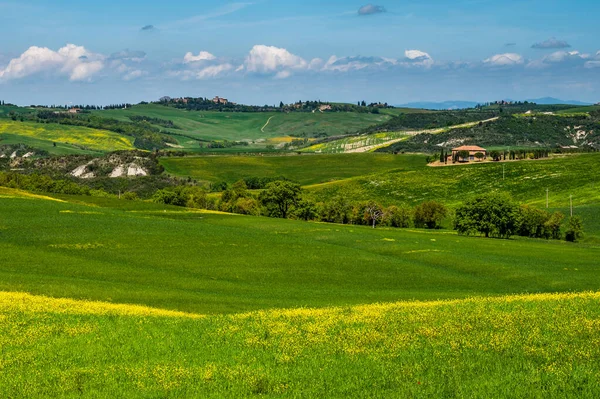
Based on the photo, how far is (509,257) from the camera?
230 feet

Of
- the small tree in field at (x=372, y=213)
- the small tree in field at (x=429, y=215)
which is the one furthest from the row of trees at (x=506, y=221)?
the small tree in field at (x=372, y=213)

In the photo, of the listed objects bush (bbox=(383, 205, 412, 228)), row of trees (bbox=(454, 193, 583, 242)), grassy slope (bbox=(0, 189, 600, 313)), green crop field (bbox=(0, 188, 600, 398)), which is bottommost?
bush (bbox=(383, 205, 412, 228))

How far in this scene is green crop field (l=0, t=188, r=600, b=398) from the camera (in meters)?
18.1

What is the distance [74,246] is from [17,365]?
45168 millimetres

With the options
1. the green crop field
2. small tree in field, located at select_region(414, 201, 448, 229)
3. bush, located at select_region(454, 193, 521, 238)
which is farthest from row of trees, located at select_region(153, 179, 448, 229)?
the green crop field

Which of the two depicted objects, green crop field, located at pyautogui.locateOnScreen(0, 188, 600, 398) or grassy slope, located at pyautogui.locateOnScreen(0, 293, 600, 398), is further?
green crop field, located at pyautogui.locateOnScreen(0, 188, 600, 398)

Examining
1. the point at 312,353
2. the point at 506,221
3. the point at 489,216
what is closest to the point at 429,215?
the point at 489,216

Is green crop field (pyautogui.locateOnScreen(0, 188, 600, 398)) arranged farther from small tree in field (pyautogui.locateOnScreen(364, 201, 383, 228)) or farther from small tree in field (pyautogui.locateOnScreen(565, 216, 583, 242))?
small tree in field (pyautogui.locateOnScreen(364, 201, 383, 228))

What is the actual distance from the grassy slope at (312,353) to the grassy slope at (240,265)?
12.3m

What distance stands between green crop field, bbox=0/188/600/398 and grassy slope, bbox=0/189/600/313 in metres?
0.28

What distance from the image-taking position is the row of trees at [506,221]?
12019cm

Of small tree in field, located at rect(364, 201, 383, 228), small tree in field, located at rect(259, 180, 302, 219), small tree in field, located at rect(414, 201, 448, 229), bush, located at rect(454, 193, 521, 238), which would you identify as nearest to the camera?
bush, located at rect(454, 193, 521, 238)

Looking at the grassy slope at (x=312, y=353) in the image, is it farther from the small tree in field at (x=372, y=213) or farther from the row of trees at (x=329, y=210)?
the small tree in field at (x=372, y=213)

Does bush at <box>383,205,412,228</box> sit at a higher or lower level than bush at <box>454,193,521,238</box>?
lower
